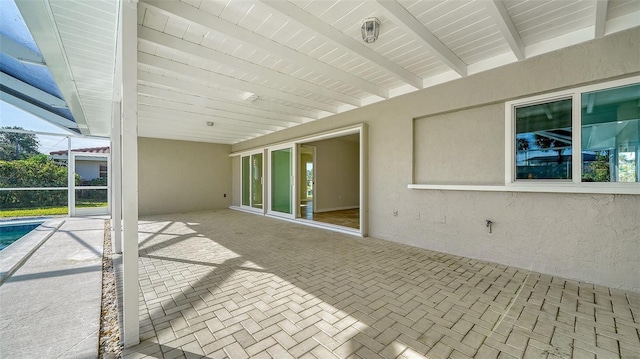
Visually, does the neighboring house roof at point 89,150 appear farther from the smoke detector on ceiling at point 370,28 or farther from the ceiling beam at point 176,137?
the smoke detector on ceiling at point 370,28

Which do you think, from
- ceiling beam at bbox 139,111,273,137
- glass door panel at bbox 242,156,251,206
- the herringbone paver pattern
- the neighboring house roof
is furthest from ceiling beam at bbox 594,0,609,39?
the neighboring house roof

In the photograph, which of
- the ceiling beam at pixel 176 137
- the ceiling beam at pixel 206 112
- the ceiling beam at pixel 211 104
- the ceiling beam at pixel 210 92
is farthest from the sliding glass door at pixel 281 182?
the ceiling beam at pixel 176 137

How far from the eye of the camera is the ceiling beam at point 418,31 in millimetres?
2361

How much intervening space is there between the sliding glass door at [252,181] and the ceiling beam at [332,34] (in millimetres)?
6231

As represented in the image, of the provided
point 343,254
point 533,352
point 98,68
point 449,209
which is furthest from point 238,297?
point 98,68

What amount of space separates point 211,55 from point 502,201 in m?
4.48

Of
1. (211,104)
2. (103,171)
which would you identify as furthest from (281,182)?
(103,171)

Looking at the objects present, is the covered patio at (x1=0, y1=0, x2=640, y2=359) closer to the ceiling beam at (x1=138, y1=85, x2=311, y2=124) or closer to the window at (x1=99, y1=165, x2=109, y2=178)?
the ceiling beam at (x1=138, y1=85, x2=311, y2=124)

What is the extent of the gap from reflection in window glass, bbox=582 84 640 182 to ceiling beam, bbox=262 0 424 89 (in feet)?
7.68

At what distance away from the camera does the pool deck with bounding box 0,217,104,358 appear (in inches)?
71.1

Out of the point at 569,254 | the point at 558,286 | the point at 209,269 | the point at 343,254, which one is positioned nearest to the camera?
the point at 558,286

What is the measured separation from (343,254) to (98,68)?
466cm

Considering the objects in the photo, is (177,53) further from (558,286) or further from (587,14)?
(558,286)

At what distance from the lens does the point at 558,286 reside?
2850 millimetres
